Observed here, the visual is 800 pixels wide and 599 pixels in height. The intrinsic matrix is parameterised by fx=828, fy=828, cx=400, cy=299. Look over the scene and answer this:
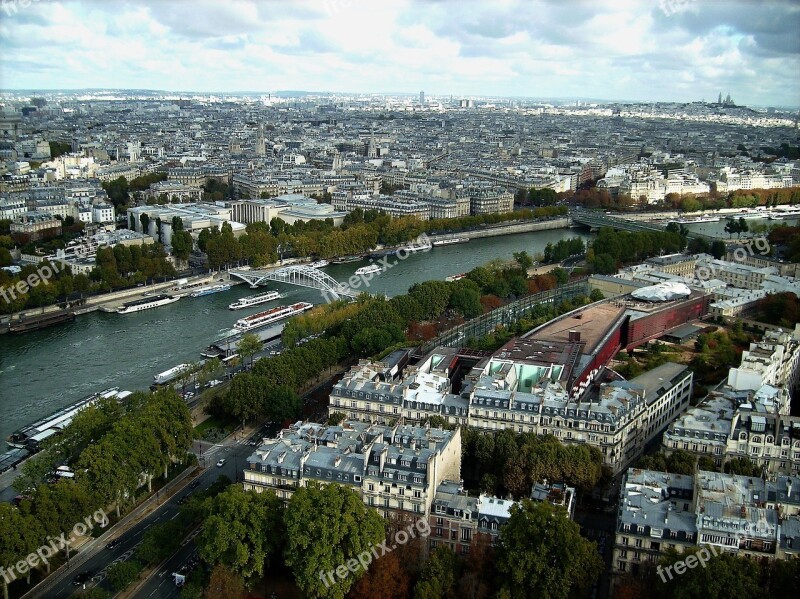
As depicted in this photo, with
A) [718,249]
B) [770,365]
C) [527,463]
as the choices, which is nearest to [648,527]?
[527,463]

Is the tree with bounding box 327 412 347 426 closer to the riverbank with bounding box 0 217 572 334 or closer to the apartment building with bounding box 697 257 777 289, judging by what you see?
the riverbank with bounding box 0 217 572 334

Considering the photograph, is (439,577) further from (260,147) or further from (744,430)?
(260,147)

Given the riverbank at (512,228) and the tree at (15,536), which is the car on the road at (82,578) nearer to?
the tree at (15,536)

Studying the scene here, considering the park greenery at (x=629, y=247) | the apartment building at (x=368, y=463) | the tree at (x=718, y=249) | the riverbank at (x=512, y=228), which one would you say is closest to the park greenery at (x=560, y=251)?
the park greenery at (x=629, y=247)

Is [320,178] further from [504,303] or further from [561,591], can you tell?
[561,591]

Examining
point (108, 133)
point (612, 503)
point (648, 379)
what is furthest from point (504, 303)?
point (108, 133)

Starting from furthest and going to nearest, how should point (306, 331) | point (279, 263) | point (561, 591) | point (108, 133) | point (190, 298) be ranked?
1. point (108, 133)
2. point (279, 263)
3. point (190, 298)
4. point (306, 331)
5. point (561, 591)

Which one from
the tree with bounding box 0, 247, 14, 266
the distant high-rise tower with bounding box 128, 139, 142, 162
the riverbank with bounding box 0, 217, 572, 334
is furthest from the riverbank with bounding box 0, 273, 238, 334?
the distant high-rise tower with bounding box 128, 139, 142, 162
